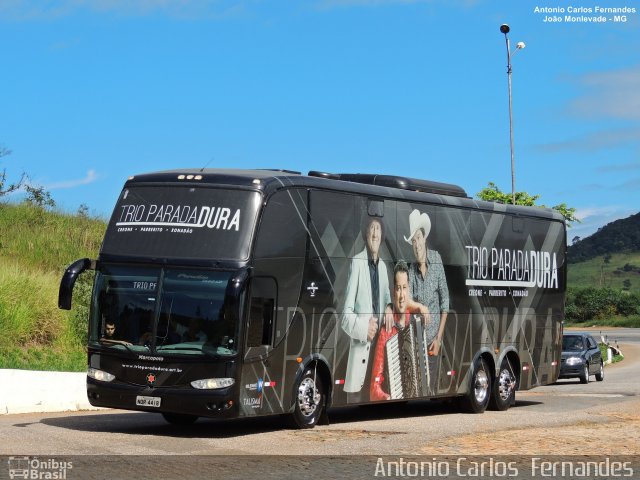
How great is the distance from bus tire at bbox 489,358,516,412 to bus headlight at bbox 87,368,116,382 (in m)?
8.69

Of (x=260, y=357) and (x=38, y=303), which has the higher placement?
(x=38, y=303)

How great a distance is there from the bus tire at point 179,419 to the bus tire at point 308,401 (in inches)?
71.3

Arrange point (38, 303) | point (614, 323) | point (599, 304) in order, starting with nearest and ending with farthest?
point (38, 303) → point (614, 323) → point (599, 304)

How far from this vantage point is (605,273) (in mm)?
160125

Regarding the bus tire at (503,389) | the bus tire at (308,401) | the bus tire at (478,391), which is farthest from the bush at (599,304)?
the bus tire at (308,401)

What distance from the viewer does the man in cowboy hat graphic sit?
2003 centimetres

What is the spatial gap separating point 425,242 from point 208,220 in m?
5.25

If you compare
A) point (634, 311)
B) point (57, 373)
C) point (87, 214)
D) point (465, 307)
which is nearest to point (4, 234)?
point (87, 214)

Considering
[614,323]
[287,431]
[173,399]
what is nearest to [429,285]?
[287,431]

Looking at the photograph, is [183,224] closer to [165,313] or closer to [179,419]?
[165,313]

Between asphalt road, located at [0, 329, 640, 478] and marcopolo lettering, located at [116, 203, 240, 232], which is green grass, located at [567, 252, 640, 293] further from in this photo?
marcopolo lettering, located at [116, 203, 240, 232]

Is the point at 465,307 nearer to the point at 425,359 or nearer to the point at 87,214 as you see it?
the point at 425,359

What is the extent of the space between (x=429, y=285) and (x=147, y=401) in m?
6.24

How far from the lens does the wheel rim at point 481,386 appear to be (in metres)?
22.0
